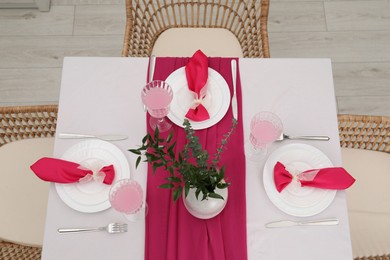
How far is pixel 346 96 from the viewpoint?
221 centimetres

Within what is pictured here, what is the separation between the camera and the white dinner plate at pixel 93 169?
1065mm

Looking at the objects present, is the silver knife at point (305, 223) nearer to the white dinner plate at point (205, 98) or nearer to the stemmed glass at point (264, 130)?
the stemmed glass at point (264, 130)

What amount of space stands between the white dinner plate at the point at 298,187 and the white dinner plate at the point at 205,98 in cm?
23

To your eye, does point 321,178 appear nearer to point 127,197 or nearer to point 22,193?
point 127,197

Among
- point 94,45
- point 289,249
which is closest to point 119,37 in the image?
point 94,45

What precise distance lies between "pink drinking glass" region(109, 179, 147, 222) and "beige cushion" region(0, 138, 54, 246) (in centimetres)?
51

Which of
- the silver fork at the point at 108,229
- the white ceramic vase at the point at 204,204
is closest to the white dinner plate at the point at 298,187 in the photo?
the white ceramic vase at the point at 204,204

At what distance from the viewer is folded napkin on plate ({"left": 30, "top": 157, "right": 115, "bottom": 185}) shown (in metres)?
1.07

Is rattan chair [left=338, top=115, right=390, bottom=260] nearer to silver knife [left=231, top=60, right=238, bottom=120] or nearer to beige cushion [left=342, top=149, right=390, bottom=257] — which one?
beige cushion [left=342, top=149, right=390, bottom=257]

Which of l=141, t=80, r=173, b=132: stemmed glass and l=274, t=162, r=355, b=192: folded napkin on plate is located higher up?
l=141, t=80, r=173, b=132: stemmed glass

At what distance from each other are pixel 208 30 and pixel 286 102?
2.16ft

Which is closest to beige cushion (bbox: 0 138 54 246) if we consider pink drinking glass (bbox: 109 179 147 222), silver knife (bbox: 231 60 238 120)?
pink drinking glass (bbox: 109 179 147 222)

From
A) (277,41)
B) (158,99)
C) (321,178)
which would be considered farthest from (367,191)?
(277,41)

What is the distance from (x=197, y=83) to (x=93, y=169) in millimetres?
431
